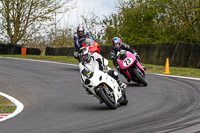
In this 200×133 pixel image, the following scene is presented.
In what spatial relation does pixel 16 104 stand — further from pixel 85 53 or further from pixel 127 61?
pixel 127 61

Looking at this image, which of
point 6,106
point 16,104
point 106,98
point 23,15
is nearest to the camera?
point 106,98


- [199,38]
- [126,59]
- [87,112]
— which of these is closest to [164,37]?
[199,38]

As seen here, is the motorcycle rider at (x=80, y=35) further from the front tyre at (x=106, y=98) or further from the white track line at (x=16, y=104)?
the front tyre at (x=106, y=98)

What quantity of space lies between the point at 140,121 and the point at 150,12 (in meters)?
33.3

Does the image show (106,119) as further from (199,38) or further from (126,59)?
(199,38)

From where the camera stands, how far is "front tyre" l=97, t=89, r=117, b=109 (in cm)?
777

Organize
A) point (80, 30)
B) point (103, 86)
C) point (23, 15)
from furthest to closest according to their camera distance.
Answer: point (23, 15) < point (80, 30) < point (103, 86)

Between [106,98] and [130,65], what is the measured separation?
12.4ft

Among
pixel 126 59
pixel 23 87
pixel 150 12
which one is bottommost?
pixel 23 87

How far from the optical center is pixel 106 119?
6.80 meters

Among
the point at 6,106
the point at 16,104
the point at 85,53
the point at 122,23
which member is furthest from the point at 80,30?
the point at 122,23

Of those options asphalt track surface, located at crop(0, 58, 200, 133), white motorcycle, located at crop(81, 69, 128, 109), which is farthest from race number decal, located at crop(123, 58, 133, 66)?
white motorcycle, located at crop(81, 69, 128, 109)

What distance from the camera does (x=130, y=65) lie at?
11.4m

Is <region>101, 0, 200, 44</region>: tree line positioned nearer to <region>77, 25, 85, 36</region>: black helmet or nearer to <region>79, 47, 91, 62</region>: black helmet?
<region>77, 25, 85, 36</region>: black helmet
